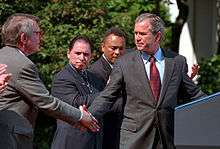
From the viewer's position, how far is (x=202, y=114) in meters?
4.45

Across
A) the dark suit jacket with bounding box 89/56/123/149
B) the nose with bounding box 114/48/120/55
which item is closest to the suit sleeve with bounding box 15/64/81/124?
the dark suit jacket with bounding box 89/56/123/149

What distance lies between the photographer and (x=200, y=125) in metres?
4.44

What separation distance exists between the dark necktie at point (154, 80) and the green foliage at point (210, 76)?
16.2 feet

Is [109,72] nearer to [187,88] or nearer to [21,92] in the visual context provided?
[187,88]

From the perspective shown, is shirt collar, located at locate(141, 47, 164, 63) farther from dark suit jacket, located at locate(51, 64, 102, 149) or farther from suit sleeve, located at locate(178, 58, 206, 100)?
dark suit jacket, located at locate(51, 64, 102, 149)

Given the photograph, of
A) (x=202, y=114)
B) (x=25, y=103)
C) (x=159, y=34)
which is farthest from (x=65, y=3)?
(x=202, y=114)

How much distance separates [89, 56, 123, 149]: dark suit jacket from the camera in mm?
6582

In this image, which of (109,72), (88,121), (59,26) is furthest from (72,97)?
(59,26)

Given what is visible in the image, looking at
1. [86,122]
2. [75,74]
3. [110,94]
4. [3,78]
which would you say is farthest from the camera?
[75,74]

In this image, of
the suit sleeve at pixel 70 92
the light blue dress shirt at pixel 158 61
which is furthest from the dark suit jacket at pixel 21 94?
the suit sleeve at pixel 70 92

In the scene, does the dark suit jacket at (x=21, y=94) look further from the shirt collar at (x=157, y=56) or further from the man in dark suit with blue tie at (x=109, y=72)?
the man in dark suit with blue tie at (x=109, y=72)

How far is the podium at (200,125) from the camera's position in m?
4.37

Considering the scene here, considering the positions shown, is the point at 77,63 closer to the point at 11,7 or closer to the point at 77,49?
the point at 77,49

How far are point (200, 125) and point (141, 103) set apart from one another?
1.34 m
